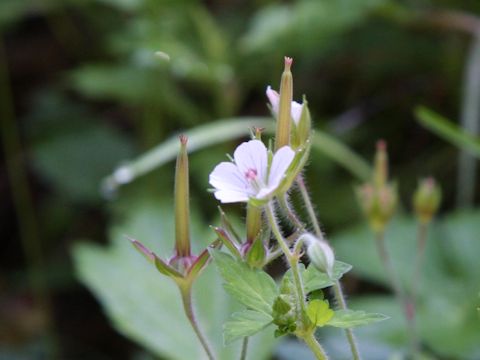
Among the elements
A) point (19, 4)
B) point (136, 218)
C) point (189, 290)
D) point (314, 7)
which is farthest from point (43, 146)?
point (189, 290)

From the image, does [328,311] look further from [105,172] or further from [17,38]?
[17,38]

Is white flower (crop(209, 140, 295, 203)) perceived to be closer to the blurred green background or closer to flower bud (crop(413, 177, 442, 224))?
flower bud (crop(413, 177, 442, 224))

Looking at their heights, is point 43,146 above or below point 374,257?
above

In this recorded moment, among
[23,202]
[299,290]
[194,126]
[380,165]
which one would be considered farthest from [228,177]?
[23,202]

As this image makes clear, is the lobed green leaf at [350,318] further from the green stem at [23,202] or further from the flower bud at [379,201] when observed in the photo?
the green stem at [23,202]

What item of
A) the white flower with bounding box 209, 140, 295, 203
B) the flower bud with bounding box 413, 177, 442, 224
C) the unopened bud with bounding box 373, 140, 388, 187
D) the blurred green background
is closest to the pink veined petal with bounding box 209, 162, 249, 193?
the white flower with bounding box 209, 140, 295, 203

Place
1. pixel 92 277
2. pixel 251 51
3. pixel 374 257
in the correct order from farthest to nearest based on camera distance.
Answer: pixel 251 51, pixel 374 257, pixel 92 277

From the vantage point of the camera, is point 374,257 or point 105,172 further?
point 105,172

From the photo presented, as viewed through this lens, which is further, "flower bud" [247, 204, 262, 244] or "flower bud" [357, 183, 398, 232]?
"flower bud" [357, 183, 398, 232]
